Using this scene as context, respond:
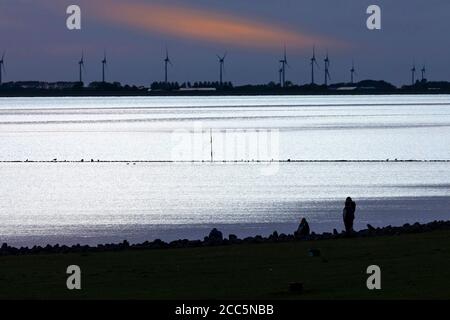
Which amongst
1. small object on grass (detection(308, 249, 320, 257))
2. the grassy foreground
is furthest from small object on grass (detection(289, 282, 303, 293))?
small object on grass (detection(308, 249, 320, 257))

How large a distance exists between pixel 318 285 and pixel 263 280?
1.29m

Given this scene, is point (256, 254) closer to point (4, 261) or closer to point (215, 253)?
point (215, 253)

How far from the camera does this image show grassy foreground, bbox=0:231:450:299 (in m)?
18.7

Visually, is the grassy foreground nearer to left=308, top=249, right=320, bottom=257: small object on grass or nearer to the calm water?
left=308, top=249, right=320, bottom=257: small object on grass

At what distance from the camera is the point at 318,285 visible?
19.3 meters

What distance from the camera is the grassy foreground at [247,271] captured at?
1866cm

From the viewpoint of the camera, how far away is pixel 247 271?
21719 mm
